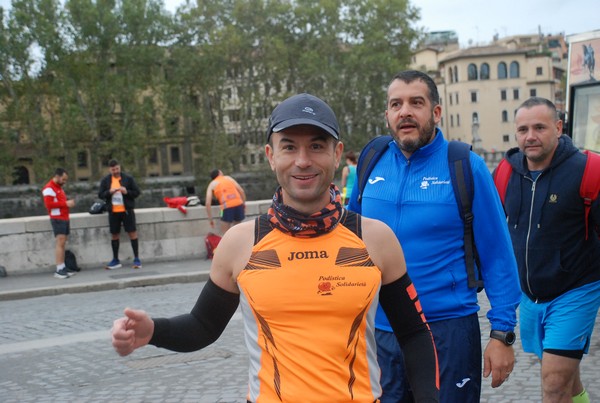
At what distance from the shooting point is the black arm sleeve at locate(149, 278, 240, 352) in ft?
7.47

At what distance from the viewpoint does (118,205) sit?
13.5m

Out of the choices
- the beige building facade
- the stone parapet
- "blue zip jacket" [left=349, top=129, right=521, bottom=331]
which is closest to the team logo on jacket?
"blue zip jacket" [left=349, top=129, right=521, bottom=331]

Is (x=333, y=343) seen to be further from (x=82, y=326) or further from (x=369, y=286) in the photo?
(x=82, y=326)

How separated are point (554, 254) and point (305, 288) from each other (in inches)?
101

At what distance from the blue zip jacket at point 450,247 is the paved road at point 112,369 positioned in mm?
2478

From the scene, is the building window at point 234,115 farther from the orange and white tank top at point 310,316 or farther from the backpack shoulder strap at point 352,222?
the orange and white tank top at point 310,316

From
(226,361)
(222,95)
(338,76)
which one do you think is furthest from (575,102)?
(222,95)

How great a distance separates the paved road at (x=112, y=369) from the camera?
5805mm

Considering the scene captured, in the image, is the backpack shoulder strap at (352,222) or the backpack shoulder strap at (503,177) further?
the backpack shoulder strap at (503,177)

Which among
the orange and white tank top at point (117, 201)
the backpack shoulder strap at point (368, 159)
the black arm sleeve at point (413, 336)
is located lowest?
the orange and white tank top at point (117, 201)

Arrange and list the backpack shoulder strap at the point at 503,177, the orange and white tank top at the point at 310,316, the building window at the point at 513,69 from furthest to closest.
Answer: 1. the building window at the point at 513,69
2. the backpack shoulder strap at the point at 503,177
3. the orange and white tank top at the point at 310,316

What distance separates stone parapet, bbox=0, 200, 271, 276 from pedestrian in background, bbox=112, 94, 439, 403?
12104mm

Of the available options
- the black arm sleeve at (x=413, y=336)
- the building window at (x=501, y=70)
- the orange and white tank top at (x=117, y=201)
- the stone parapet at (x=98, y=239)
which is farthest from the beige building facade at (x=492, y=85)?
the black arm sleeve at (x=413, y=336)

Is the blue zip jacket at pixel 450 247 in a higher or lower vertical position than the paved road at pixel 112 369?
higher
